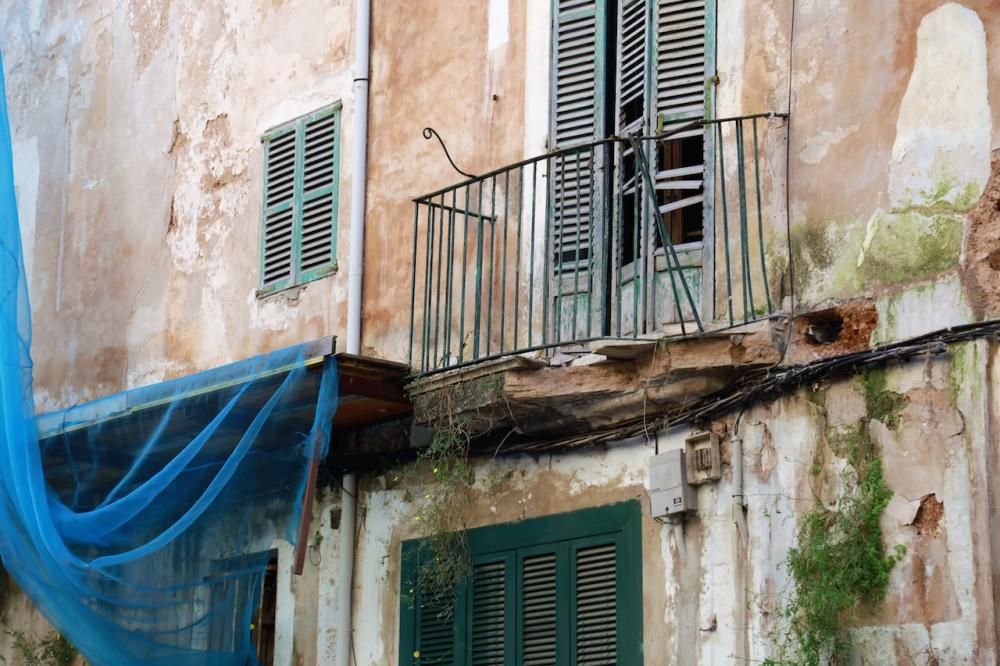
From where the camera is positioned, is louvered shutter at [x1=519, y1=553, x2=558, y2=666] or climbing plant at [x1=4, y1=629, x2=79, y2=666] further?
climbing plant at [x1=4, y1=629, x2=79, y2=666]

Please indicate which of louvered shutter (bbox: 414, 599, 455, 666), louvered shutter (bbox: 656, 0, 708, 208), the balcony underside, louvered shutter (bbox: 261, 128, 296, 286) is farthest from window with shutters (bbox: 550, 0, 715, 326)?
louvered shutter (bbox: 261, 128, 296, 286)

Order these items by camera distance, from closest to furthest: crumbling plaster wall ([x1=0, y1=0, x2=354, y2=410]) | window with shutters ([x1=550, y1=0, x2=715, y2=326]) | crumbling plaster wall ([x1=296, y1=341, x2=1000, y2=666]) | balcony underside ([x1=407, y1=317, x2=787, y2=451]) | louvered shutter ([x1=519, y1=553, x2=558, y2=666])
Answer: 1. crumbling plaster wall ([x1=296, y1=341, x2=1000, y2=666])
2. balcony underside ([x1=407, y1=317, x2=787, y2=451])
3. window with shutters ([x1=550, y1=0, x2=715, y2=326])
4. louvered shutter ([x1=519, y1=553, x2=558, y2=666])
5. crumbling plaster wall ([x1=0, y1=0, x2=354, y2=410])

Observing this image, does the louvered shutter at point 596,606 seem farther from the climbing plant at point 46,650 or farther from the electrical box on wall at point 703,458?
the climbing plant at point 46,650


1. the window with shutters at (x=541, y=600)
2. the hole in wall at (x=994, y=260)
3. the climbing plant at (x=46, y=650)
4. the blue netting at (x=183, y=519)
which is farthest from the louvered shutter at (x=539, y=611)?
the climbing plant at (x=46, y=650)

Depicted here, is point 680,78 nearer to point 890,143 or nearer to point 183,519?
point 890,143

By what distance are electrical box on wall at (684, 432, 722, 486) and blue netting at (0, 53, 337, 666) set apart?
1.92m

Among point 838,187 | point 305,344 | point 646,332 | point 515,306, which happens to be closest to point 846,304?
point 838,187

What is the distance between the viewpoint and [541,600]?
9648 millimetres

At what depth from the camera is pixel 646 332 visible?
9312 mm

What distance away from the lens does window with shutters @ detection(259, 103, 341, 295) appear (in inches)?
446

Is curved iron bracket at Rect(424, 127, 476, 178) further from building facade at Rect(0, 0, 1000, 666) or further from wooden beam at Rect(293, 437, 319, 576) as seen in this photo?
wooden beam at Rect(293, 437, 319, 576)

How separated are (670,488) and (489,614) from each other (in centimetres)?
145

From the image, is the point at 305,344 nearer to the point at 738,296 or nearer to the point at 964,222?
the point at 738,296

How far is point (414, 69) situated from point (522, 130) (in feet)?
3.29
